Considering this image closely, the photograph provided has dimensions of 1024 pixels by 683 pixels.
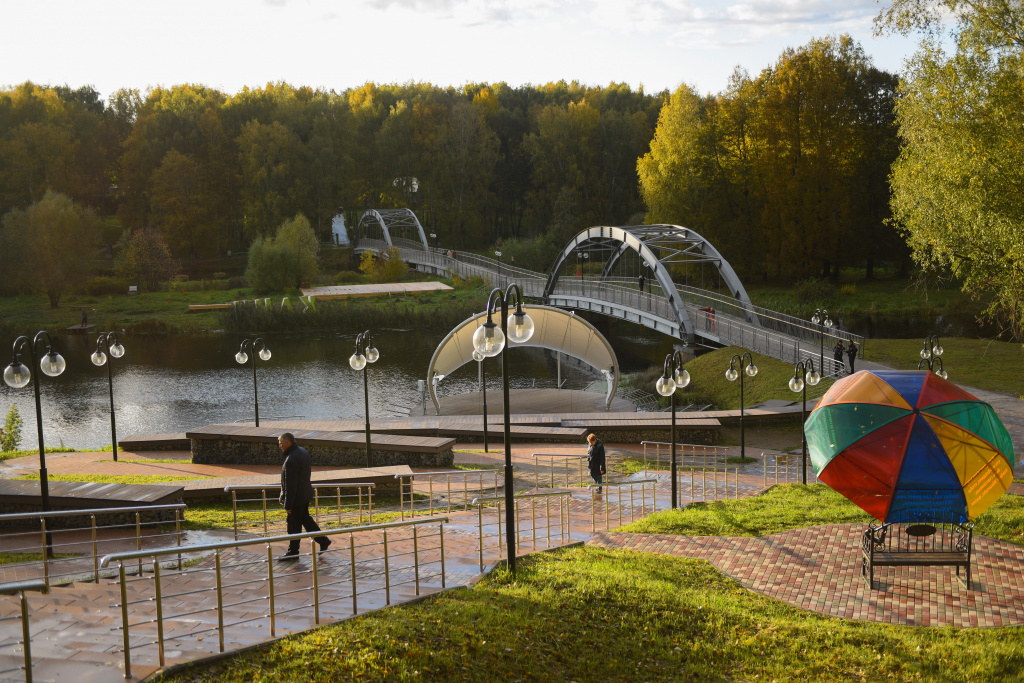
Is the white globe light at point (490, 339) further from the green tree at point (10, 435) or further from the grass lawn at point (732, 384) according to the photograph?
the grass lawn at point (732, 384)

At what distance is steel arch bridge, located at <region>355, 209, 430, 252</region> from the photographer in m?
71.2

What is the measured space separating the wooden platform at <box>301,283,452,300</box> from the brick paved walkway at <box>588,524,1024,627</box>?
155 ft

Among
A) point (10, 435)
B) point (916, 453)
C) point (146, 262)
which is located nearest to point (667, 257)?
point (10, 435)

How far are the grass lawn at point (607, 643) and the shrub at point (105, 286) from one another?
6039 cm

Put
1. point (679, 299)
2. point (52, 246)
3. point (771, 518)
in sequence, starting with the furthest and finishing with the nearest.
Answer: point (52, 246) → point (679, 299) → point (771, 518)

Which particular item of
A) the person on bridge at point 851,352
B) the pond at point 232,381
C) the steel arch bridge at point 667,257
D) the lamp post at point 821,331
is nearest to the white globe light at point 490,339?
the pond at point 232,381

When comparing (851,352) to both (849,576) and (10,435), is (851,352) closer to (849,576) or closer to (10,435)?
(849,576)

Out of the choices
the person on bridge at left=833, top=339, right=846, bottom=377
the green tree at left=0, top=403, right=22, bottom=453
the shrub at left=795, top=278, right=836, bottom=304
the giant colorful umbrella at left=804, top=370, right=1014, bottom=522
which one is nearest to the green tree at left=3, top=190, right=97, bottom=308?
the green tree at left=0, top=403, right=22, bottom=453

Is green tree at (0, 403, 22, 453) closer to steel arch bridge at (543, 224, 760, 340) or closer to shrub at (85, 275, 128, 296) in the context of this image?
steel arch bridge at (543, 224, 760, 340)

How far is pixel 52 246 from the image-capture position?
5547 centimetres

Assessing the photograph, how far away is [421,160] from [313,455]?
6191 centimetres

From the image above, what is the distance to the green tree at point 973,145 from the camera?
1609 cm

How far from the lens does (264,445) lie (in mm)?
18438

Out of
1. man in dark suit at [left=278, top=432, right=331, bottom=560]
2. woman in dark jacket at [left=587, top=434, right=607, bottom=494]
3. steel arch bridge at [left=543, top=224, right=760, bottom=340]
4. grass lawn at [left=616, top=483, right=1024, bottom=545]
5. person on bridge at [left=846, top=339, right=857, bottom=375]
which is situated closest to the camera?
man in dark suit at [left=278, top=432, right=331, bottom=560]
